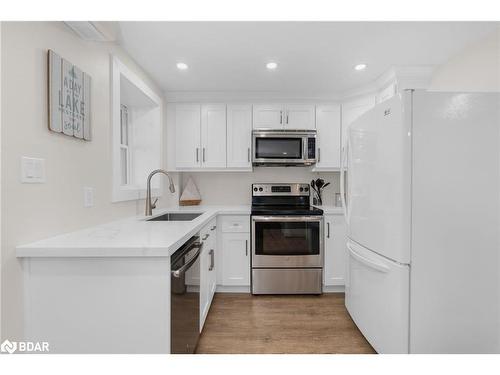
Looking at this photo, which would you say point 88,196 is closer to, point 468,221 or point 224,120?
point 224,120

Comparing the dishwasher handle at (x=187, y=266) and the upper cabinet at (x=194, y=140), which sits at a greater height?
the upper cabinet at (x=194, y=140)

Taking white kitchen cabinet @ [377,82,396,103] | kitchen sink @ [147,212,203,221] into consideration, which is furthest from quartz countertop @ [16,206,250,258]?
→ white kitchen cabinet @ [377,82,396,103]

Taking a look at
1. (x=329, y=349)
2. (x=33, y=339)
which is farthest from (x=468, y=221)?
(x=33, y=339)

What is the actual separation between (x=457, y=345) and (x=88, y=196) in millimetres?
2295

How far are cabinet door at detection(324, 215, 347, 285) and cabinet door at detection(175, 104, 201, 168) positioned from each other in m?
1.67

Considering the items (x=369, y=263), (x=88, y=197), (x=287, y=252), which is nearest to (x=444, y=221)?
(x=369, y=263)

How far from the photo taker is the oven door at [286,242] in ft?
8.60

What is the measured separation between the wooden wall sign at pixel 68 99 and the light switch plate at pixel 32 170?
0.20 m

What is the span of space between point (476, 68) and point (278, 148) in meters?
1.76

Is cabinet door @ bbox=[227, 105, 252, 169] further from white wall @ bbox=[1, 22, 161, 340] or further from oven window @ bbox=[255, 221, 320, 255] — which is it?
white wall @ bbox=[1, 22, 161, 340]

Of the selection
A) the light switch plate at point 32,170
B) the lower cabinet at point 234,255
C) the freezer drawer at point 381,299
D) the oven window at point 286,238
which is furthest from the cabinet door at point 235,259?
the light switch plate at point 32,170

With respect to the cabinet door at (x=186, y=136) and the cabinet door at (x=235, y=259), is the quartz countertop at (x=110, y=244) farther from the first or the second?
the cabinet door at (x=186, y=136)

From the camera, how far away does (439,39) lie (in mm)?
1918

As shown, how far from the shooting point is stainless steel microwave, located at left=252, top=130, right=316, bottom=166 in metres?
2.92
